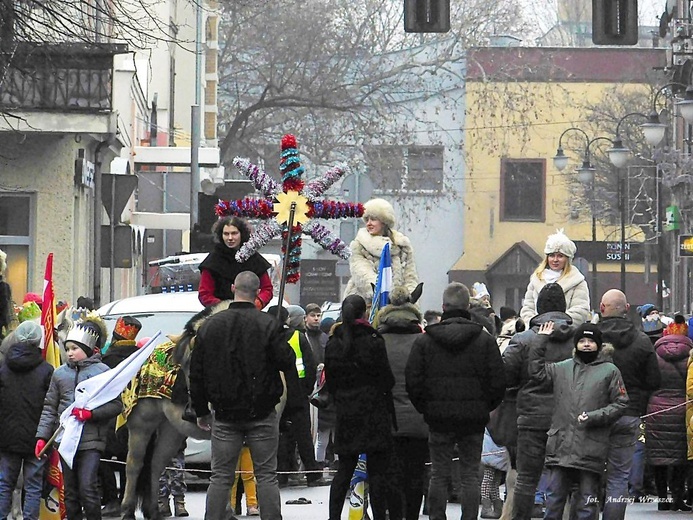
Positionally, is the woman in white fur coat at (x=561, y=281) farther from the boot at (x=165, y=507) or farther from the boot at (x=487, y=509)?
the boot at (x=165, y=507)

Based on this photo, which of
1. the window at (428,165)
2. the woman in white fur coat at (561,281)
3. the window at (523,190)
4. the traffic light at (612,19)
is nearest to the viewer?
the woman in white fur coat at (561,281)

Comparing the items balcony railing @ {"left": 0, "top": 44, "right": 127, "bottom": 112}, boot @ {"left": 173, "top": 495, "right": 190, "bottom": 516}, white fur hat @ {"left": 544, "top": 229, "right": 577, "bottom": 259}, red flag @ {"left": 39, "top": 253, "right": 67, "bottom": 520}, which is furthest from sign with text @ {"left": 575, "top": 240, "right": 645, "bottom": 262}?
red flag @ {"left": 39, "top": 253, "right": 67, "bottom": 520}

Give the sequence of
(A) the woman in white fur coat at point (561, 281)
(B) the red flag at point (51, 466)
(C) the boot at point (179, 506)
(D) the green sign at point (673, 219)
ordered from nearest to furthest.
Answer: (B) the red flag at point (51, 466)
(A) the woman in white fur coat at point (561, 281)
(C) the boot at point (179, 506)
(D) the green sign at point (673, 219)

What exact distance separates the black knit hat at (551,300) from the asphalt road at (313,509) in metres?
Result: 2.51

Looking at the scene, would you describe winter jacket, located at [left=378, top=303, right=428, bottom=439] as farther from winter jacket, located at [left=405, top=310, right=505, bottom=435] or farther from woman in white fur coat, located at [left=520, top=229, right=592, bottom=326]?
woman in white fur coat, located at [left=520, top=229, right=592, bottom=326]

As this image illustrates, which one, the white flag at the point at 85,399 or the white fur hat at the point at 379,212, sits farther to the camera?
the white fur hat at the point at 379,212

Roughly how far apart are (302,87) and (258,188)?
2879 centimetres

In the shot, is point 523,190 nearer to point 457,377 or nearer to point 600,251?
point 600,251

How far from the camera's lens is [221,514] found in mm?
12258

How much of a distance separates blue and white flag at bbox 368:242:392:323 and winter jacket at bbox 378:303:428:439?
683 millimetres

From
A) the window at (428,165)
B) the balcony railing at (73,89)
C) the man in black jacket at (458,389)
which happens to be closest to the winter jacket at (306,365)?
the man in black jacket at (458,389)

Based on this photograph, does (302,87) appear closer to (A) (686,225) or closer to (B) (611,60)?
(A) (686,225)

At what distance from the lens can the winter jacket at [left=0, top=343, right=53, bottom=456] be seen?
43.3 ft

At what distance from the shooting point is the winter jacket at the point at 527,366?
42.4 ft
